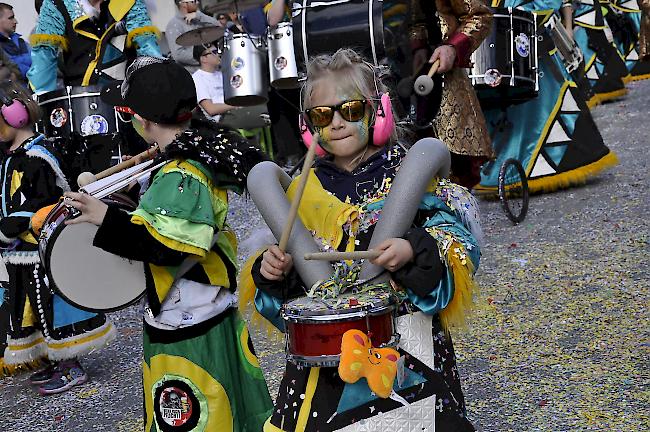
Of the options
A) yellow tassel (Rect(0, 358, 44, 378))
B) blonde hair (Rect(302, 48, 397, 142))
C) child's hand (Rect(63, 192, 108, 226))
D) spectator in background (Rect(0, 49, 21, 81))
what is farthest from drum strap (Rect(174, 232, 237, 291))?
spectator in background (Rect(0, 49, 21, 81))

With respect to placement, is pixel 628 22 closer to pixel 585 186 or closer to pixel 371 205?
pixel 585 186

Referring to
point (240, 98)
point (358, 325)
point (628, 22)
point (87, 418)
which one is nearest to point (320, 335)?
point (358, 325)

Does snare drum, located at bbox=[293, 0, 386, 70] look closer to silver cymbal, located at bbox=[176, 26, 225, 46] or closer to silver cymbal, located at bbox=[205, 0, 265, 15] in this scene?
silver cymbal, located at bbox=[205, 0, 265, 15]

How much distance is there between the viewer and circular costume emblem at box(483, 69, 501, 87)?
5348 mm

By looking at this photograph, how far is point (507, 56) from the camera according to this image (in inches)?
212

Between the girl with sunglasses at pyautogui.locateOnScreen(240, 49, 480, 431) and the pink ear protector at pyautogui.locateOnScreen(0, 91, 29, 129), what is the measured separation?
236 cm

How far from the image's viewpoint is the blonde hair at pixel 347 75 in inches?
83.0

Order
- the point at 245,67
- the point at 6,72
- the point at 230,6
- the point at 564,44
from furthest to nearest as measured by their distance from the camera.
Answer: the point at 230,6
the point at 245,67
the point at 564,44
the point at 6,72

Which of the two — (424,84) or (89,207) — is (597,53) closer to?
(424,84)

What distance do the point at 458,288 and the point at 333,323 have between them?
36 cm

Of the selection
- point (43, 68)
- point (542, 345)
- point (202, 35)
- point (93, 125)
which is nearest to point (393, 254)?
point (542, 345)

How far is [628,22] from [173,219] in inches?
434

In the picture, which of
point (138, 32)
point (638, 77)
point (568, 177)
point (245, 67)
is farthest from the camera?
point (638, 77)

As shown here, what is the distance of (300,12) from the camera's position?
4078 millimetres
